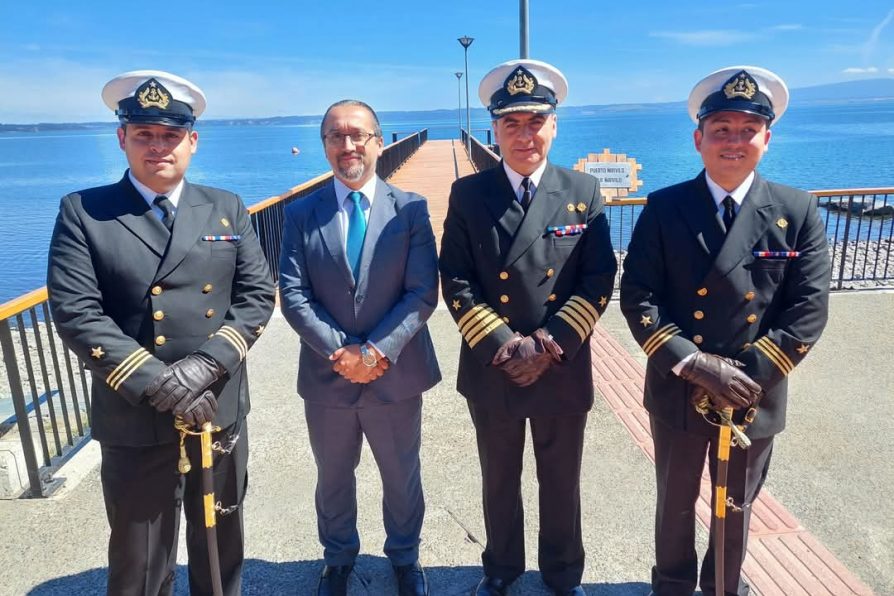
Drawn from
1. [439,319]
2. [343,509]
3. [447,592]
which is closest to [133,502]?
[343,509]

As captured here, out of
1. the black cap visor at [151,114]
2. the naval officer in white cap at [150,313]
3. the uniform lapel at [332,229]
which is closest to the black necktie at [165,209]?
the naval officer in white cap at [150,313]

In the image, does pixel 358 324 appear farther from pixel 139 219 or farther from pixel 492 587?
pixel 492 587

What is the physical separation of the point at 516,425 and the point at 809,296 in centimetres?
125

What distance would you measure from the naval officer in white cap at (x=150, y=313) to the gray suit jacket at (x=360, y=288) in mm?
269

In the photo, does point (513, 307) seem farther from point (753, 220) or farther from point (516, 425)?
point (753, 220)

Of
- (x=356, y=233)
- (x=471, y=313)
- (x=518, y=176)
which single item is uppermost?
(x=518, y=176)

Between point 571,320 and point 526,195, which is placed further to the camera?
point 526,195

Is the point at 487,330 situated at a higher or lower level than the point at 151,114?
lower

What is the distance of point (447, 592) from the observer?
2.99 m

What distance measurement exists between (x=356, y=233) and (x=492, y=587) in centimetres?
167

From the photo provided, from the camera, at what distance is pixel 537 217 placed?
2.69 m

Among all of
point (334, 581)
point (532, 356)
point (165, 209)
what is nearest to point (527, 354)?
point (532, 356)

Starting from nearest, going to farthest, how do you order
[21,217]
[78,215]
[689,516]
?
[78,215]
[689,516]
[21,217]

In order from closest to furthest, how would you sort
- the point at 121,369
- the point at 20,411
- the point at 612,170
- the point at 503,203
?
the point at 121,369 < the point at 503,203 < the point at 20,411 < the point at 612,170
